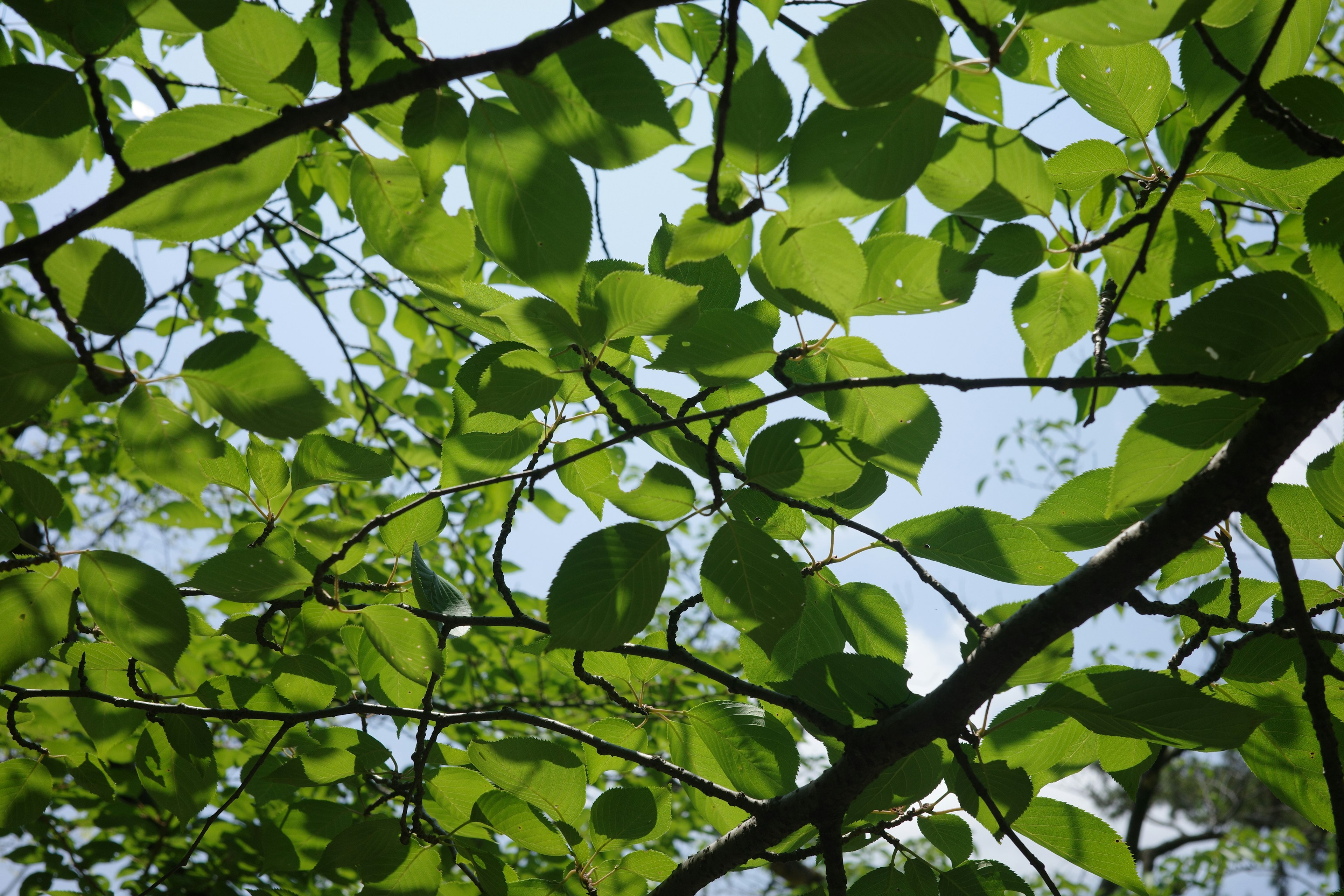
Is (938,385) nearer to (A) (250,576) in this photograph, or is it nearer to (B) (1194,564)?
(B) (1194,564)

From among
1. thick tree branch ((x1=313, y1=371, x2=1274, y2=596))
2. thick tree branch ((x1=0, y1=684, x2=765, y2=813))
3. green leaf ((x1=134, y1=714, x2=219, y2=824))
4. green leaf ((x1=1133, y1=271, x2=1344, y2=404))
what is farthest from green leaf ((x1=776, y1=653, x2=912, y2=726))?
green leaf ((x1=134, y1=714, x2=219, y2=824))

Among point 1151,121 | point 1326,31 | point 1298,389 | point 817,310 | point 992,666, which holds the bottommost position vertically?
point 992,666

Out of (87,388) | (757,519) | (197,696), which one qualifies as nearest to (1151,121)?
(757,519)

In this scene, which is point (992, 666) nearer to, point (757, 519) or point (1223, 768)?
point (757, 519)

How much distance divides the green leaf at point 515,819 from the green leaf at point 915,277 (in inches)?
32.1

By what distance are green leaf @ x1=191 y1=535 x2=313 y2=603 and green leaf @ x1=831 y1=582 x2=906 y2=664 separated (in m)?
0.69

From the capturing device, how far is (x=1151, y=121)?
→ 0.85m

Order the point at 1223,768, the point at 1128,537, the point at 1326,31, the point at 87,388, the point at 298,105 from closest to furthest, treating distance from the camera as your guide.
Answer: the point at 298,105 < the point at 1128,537 < the point at 87,388 < the point at 1326,31 < the point at 1223,768

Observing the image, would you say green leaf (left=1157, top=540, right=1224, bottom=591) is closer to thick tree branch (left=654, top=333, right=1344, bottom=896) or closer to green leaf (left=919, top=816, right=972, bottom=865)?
thick tree branch (left=654, top=333, right=1344, bottom=896)

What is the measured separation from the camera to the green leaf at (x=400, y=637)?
2.94 feet

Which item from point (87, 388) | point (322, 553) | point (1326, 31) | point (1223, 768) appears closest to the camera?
point (322, 553)

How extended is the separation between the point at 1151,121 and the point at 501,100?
2.42ft

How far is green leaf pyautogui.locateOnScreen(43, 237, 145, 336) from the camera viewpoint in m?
0.62

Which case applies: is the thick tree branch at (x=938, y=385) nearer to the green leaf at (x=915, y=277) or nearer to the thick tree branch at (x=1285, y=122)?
the green leaf at (x=915, y=277)
